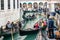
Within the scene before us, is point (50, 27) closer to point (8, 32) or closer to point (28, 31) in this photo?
point (28, 31)

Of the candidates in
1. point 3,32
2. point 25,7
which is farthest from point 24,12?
point 3,32

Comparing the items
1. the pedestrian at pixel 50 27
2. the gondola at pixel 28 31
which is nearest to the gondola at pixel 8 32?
the gondola at pixel 28 31

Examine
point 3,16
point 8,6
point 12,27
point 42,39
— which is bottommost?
point 42,39

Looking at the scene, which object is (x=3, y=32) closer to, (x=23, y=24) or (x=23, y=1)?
(x=23, y=24)

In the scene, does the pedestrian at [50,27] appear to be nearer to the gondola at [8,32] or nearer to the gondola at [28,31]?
the gondola at [28,31]

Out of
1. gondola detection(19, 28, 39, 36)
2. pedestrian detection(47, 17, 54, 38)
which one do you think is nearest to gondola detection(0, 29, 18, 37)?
gondola detection(19, 28, 39, 36)

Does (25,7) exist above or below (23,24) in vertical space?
above


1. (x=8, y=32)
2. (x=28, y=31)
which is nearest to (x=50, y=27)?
(x=28, y=31)

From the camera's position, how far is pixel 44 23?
6.10ft

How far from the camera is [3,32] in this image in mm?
1805

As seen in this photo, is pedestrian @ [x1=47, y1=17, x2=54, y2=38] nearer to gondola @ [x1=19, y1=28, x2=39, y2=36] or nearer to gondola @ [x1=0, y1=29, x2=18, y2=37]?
gondola @ [x1=19, y1=28, x2=39, y2=36]

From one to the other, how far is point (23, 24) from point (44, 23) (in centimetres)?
24

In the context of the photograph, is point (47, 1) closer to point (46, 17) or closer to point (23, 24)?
point (46, 17)

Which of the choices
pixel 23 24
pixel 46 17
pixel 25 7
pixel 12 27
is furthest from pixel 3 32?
pixel 46 17
